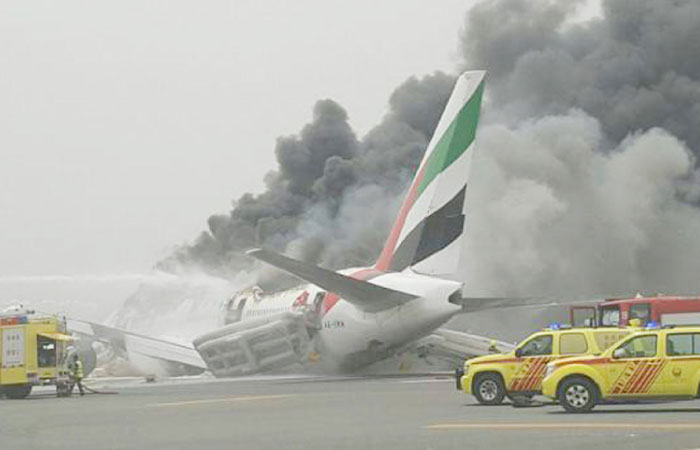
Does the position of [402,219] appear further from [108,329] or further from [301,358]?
[108,329]

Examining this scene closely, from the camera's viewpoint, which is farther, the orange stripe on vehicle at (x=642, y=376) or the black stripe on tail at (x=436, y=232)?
the black stripe on tail at (x=436, y=232)

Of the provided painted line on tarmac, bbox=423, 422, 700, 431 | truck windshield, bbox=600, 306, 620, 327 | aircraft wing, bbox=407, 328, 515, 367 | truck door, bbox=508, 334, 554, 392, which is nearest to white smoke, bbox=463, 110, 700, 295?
aircraft wing, bbox=407, 328, 515, 367

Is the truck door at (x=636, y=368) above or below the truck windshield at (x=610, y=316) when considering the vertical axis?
below

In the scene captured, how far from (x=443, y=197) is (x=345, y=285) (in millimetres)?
5469

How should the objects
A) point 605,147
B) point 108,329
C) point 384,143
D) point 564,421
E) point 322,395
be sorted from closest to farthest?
point 564,421 < point 322,395 < point 108,329 < point 605,147 < point 384,143

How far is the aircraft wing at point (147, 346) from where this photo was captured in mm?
54562

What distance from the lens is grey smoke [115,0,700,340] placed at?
6875 cm

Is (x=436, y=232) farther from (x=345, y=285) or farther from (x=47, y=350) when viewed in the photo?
(x=47, y=350)

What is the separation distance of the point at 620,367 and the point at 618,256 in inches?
1683

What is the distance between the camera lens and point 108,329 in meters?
55.1

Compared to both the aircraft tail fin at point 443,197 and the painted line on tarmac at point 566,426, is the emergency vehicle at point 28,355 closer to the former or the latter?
the aircraft tail fin at point 443,197

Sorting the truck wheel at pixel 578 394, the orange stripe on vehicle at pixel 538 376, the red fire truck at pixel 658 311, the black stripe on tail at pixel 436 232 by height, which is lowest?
the truck wheel at pixel 578 394

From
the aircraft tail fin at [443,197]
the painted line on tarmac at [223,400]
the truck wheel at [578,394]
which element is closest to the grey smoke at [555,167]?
the aircraft tail fin at [443,197]

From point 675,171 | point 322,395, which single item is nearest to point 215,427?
point 322,395
